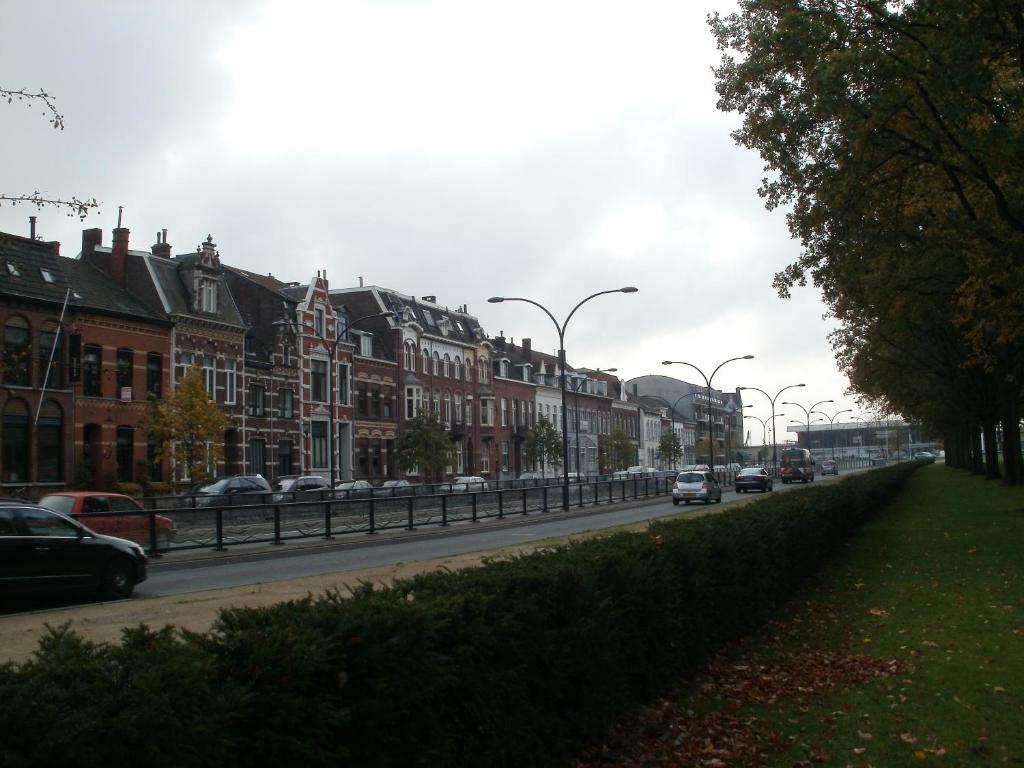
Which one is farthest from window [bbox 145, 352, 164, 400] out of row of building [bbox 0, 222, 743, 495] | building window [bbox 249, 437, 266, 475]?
building window [bbox 249, 437, 266, 475]

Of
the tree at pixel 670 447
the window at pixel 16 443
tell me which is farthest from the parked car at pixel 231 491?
the tree at pixel 670 447

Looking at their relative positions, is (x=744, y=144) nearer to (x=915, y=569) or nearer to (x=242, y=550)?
(x=915, y=569)

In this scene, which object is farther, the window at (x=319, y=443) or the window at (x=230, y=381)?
the window at (x=319, y=443)

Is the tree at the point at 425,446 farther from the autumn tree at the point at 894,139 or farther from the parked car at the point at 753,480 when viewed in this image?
the autumn tree at the point at 894,139

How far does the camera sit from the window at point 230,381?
2066 inches

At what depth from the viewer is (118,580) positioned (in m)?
15.8

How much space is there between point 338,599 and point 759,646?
655 cm

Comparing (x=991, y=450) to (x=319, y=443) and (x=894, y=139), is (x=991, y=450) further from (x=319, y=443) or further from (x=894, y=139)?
(x=319, y=443)

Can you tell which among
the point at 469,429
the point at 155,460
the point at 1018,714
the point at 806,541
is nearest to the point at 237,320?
the point at 155,460

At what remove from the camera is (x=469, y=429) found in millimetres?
80375

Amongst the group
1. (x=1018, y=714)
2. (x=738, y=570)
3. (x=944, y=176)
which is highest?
(x=944, y=176)

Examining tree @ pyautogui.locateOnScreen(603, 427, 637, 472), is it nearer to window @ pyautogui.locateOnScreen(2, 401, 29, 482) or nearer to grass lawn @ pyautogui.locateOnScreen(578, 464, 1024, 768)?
window @ pyautogui.locateOnScreen(2, 401, 29, 482)

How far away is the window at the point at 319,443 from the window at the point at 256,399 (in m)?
5.35

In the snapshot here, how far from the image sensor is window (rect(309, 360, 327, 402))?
60469 mm
